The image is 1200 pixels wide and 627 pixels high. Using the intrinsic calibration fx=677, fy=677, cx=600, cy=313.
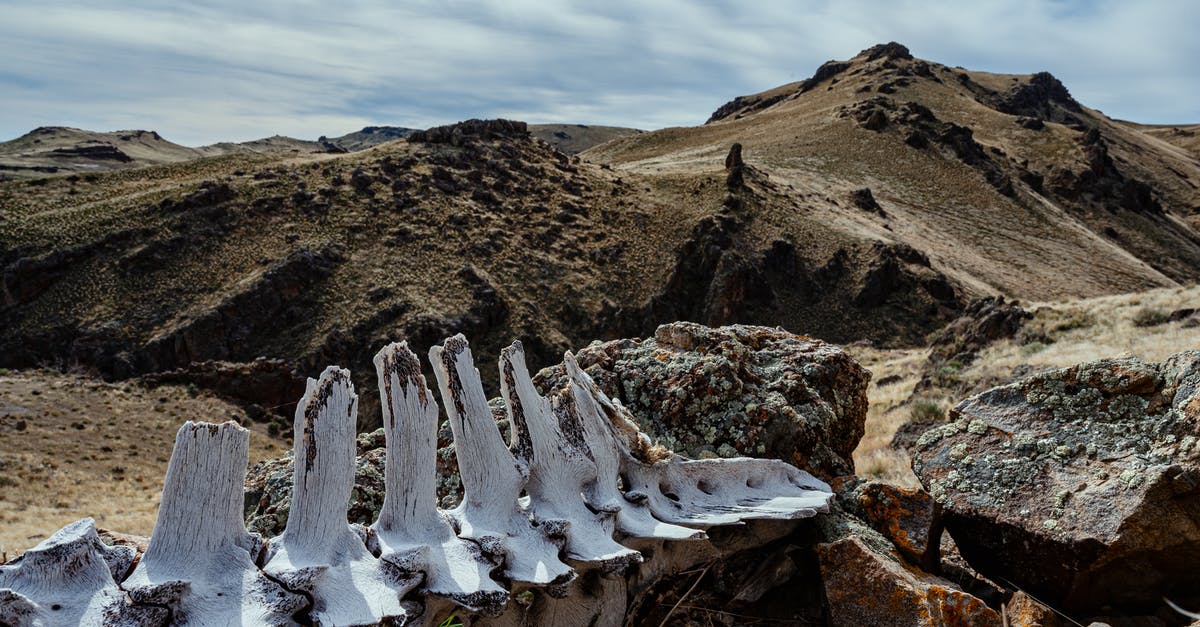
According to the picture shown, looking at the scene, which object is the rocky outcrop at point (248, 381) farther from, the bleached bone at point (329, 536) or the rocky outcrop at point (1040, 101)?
the rocky outcrop at point (1040, 101)

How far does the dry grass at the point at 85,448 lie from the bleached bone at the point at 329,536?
1974 centimetres

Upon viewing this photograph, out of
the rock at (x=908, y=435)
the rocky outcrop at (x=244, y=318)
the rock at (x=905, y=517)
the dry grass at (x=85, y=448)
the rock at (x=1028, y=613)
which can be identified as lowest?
the dry grass at (x=85, y=448)

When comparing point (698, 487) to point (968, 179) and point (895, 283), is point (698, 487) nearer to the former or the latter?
point (895, 283)

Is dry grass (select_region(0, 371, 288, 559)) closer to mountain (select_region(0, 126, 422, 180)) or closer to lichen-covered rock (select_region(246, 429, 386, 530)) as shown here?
lichen-covered rock (select_region(246, 429, 386, 530))

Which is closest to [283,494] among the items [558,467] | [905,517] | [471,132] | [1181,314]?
[558,467]

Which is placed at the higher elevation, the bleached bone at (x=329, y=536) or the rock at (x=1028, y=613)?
the bleached bone at (x=329, y=536)

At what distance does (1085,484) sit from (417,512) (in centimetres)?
319

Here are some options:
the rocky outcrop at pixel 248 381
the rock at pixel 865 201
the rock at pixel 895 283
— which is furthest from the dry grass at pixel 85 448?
the rock at pixel 865 201

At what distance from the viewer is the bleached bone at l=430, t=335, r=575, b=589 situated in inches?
93.7

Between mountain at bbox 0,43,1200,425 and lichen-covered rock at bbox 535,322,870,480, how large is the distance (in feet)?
106

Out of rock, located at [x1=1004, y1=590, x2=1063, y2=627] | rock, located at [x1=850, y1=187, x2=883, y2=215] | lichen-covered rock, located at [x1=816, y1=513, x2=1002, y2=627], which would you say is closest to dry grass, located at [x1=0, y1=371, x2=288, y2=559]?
lichen-covered rock, located at [x1=816, y1=513, x2=1002, y2=627]

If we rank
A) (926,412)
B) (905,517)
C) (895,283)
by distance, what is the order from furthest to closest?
(895,283) → (926,412) → (905,517)

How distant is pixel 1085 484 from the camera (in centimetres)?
334

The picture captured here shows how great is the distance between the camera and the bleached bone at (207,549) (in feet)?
6.01
